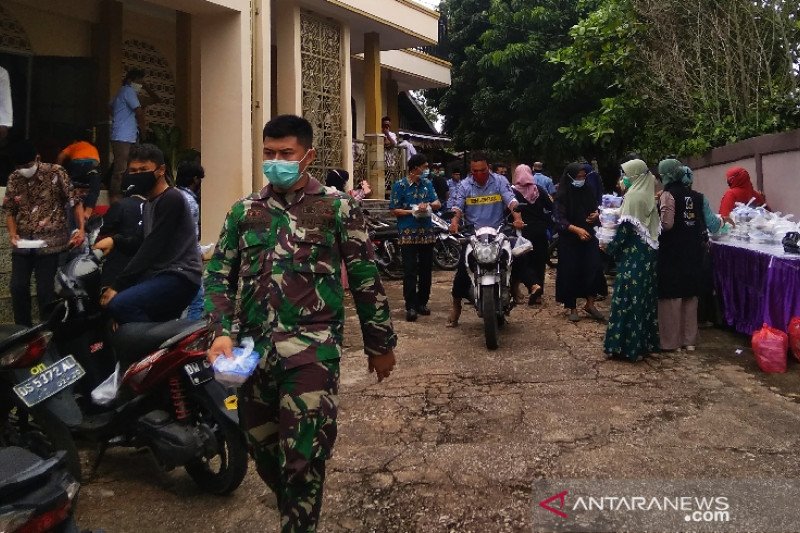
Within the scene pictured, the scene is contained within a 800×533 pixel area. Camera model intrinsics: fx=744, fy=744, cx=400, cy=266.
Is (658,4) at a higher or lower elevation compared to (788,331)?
higher

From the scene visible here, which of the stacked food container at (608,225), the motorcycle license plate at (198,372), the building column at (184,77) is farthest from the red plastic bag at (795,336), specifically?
the building column at (184,77)

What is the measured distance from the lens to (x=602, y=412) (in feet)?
Answer: 15.2

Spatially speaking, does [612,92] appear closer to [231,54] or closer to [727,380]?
[231,54]

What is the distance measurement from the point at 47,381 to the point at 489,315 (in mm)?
3716

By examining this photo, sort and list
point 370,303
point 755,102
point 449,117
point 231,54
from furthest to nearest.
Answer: point 449,117
point 755,102
point 231,54
point 370,303

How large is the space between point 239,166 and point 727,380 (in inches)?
256

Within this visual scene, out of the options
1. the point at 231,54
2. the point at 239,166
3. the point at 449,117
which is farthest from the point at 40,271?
the point at 449,117

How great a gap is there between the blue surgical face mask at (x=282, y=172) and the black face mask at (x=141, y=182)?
1791 mm

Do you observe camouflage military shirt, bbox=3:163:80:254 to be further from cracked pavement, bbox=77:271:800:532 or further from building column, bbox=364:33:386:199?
building column, bbox=364:33:386:199

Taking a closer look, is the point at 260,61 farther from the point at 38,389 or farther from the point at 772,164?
the point at 38,389

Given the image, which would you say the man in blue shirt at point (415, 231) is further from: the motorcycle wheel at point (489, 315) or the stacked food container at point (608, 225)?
the stacked food container at point (608, 225)

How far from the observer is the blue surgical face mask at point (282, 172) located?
269 cm

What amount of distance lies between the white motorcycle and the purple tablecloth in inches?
78.6

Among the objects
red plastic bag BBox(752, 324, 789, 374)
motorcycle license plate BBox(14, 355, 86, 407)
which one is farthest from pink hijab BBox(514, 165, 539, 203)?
motorcycle license plate BBox(14, 355, 86, 407)
